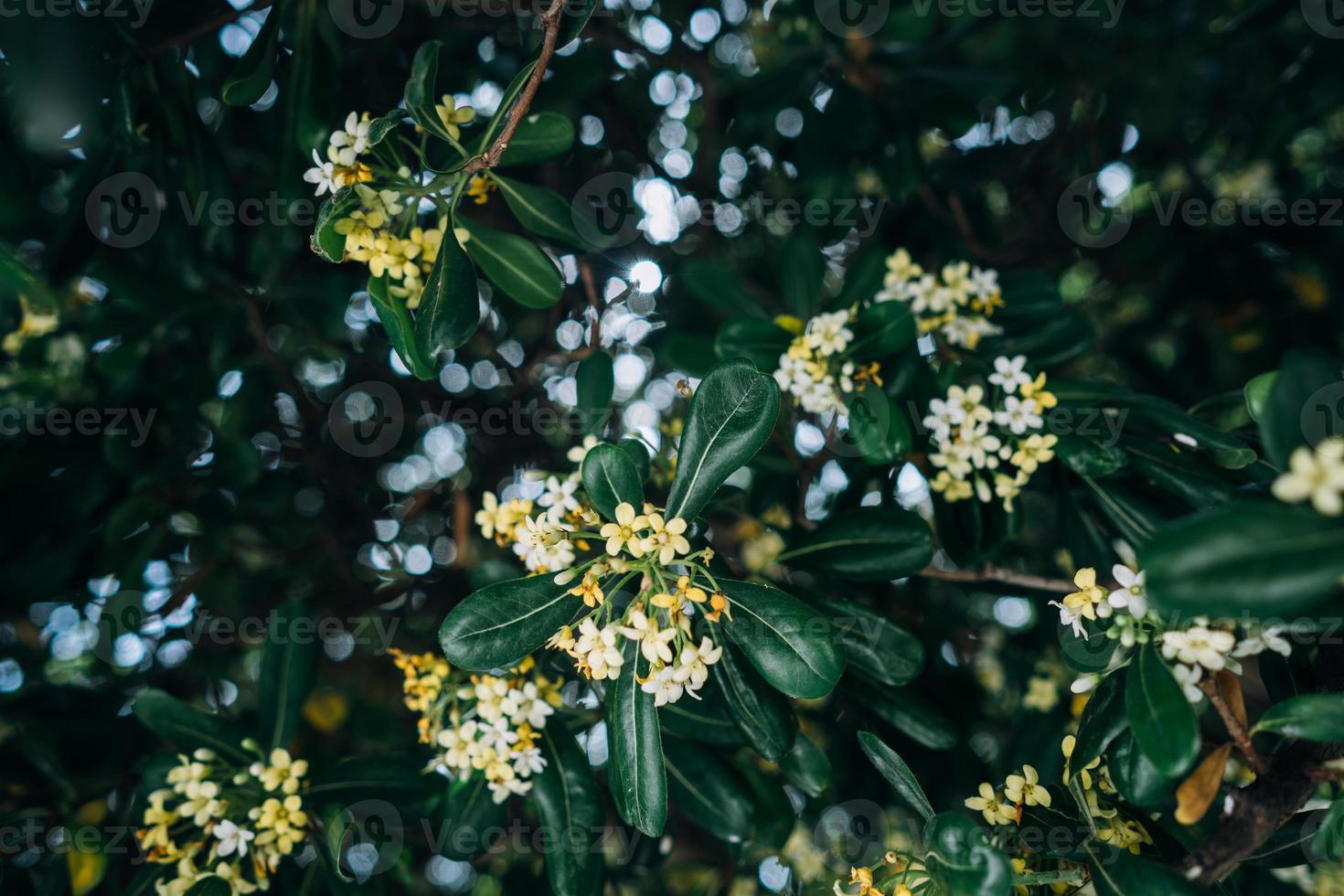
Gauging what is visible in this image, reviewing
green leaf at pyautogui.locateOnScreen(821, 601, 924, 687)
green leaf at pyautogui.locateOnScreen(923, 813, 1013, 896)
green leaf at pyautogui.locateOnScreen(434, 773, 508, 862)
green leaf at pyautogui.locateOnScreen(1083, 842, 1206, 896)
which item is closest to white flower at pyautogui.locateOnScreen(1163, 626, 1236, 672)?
green leaf at pyautogui.locateOnScreen(1083, 842, 1206, 896)

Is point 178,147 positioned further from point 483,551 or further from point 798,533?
point 798,533

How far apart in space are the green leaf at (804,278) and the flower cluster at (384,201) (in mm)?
849

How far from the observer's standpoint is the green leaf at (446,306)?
1432 millimetres

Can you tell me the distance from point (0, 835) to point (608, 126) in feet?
8.67

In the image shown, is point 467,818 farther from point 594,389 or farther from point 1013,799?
point 1013,799

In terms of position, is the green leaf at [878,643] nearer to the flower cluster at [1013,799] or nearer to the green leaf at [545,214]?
the flower cluster at [1013,799]

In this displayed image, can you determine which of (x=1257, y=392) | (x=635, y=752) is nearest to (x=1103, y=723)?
(x=1257, y=392)

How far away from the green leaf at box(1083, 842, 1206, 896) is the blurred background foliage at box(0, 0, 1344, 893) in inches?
23.4

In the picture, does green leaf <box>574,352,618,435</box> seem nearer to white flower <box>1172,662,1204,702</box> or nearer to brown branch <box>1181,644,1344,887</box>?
white flower <box>1172,662,1204,702</box>

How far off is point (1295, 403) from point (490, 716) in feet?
4.55

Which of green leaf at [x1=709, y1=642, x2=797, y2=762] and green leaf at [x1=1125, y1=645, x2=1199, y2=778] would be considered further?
green leaf at [x1=709, y1=642, x2=797, y2=762]

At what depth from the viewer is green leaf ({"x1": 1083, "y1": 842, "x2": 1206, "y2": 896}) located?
112 centimetres

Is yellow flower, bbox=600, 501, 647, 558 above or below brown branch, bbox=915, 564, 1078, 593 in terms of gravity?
above

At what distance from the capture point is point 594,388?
5.86 ft
